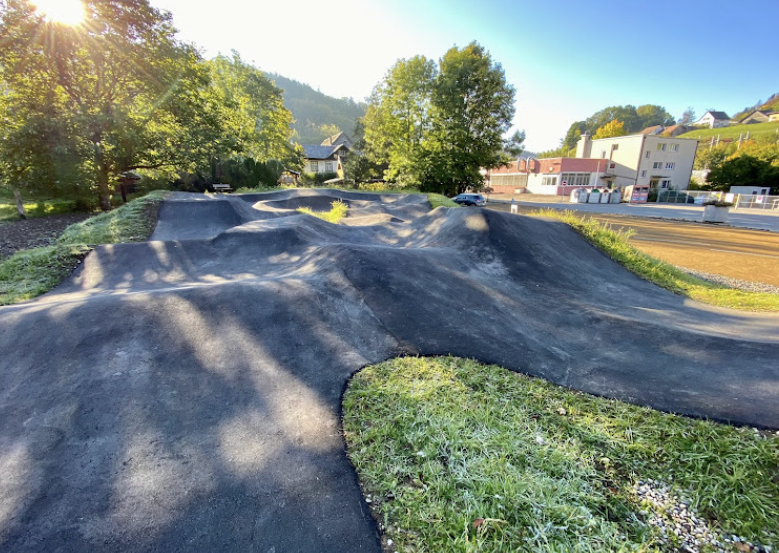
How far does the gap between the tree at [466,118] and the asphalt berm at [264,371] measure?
20061mm

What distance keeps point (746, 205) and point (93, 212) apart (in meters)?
47.0

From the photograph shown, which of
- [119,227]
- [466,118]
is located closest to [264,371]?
[119,227]

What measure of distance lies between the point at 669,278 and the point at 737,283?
2.36m

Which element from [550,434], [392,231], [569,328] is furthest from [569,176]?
[550,434]

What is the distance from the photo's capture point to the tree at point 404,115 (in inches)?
934

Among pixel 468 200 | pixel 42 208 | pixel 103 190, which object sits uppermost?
pixel 103 190

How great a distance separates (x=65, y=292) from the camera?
6.11m

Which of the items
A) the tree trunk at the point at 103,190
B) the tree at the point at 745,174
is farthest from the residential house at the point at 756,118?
the tree trunk at the point at 103,190

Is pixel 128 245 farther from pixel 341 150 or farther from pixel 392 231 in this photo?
pixel 341 150

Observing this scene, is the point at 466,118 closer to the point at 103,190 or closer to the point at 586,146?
the point at 103,190

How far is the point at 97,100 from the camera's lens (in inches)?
558

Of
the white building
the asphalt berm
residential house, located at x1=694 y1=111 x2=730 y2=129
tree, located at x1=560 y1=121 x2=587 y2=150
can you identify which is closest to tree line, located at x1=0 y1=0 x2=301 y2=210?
the asphalt berm

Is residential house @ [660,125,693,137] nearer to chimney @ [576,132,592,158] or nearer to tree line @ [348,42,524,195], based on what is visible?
chimney @ [576,132,592,158]

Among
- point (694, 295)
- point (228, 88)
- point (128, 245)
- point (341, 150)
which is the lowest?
point (694, 295)
